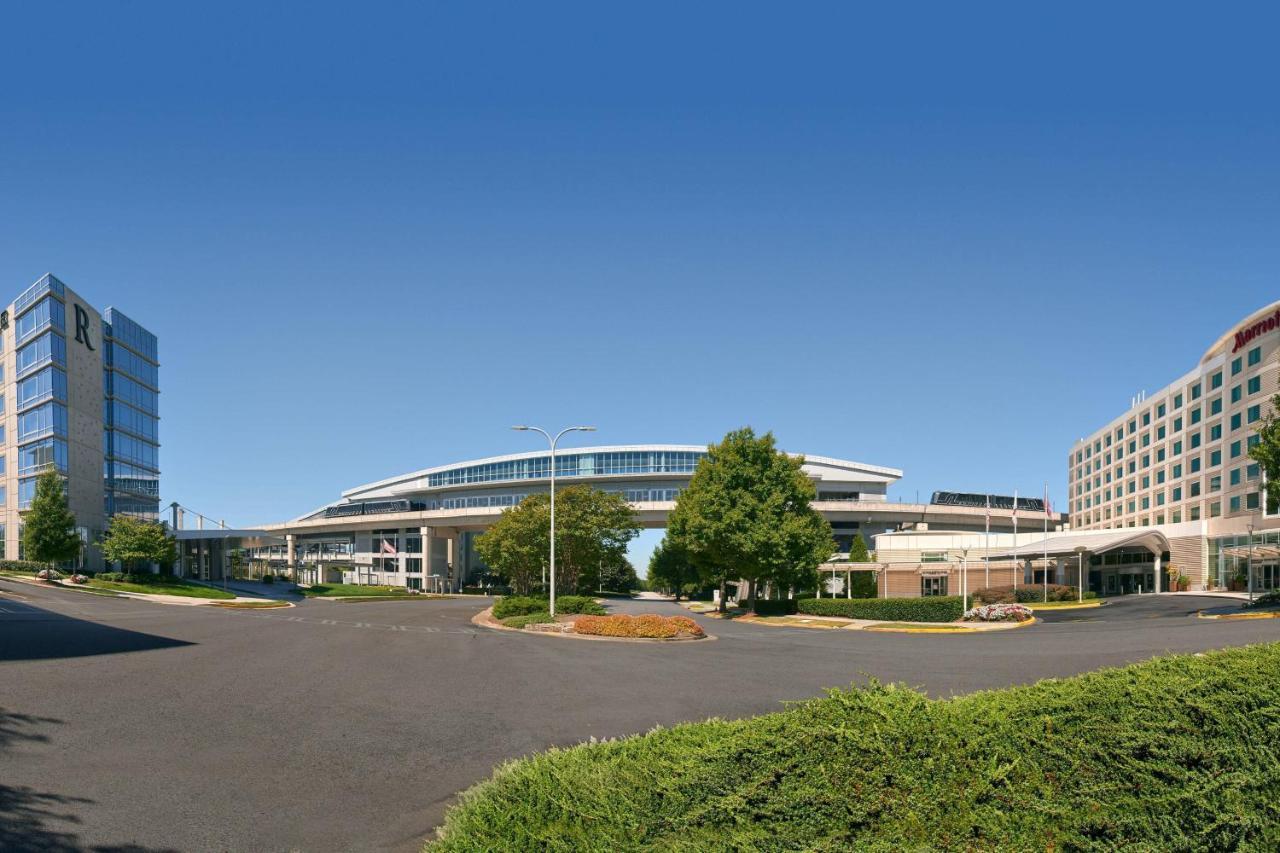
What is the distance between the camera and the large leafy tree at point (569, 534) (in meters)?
59.6

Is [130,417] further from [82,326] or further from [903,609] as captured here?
[903,609]

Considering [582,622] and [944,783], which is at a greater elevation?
[944,783]

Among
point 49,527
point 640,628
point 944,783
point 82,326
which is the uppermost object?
point 82,326

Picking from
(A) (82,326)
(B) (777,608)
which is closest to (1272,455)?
(B) (777,608)

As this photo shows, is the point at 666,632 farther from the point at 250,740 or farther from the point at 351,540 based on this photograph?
the point at 351,540

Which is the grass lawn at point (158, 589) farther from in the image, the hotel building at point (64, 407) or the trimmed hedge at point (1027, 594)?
the trimmed hedge at point (1027, 594)

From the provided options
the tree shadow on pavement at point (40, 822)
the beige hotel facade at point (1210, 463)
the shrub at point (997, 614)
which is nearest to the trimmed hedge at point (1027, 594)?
the beige hotel facade at point (1210, 463)

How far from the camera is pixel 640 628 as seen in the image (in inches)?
1153

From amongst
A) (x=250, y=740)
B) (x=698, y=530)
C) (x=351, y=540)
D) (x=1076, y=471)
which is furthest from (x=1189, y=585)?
(x=351, y=540)

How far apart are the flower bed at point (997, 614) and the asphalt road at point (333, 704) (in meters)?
9.94

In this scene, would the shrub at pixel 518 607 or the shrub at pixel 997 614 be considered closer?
the shrub at pixel 997 614

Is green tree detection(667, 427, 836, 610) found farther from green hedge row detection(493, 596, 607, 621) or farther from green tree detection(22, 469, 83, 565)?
green tree detection(22, 469, 83, 565)

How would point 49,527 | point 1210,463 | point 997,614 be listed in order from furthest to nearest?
1. point 1210,463
2. point 49,527
3. point 997,614

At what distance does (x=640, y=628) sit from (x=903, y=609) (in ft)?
61.6
